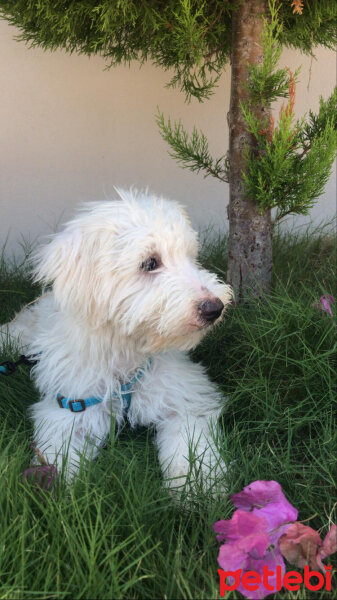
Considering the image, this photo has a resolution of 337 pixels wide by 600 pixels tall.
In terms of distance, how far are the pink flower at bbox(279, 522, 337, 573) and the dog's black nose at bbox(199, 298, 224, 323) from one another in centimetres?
75

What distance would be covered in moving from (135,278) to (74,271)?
0.24 meters

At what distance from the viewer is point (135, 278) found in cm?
211

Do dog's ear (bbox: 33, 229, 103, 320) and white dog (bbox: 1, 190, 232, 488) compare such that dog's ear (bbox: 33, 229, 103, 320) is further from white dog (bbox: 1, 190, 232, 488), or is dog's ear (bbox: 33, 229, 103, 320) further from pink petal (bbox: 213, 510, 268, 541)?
pink petal (bbox: 213, 510, 268, 541)

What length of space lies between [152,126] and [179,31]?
6.61 ft

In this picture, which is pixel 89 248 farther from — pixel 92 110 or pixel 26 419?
pixel 92 110

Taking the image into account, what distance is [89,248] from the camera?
2143 mm

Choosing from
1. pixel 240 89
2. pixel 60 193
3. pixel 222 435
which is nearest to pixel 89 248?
pixel 222 435

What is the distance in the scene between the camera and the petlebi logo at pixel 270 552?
4.99 ft

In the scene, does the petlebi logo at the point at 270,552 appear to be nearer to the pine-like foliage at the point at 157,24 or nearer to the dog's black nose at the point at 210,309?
the dog's black nose at the point at 210,309

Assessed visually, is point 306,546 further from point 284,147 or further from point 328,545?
point 284,147

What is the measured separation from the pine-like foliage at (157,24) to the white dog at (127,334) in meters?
0.86

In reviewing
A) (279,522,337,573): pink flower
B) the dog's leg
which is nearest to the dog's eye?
the dog's leg

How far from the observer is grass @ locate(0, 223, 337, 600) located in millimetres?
1540

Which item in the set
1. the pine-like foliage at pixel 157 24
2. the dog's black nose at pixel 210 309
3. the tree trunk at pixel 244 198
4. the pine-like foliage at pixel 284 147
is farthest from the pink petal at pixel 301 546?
the pine-like foliage at pixel 157 24
